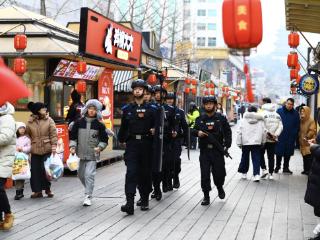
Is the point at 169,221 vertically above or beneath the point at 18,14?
beneath

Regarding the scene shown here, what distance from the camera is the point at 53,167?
32.1ft

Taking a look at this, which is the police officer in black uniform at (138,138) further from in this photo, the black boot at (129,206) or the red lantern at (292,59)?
the red lantern at (292,59)

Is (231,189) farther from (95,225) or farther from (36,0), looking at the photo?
(36,0)

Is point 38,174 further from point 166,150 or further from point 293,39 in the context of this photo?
point 293,39

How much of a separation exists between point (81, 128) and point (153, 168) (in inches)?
60.2

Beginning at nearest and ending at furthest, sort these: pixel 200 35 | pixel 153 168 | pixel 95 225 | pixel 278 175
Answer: pixel 95 225 → pixel 153 168 → pixel 278 175 → pixel 200 35

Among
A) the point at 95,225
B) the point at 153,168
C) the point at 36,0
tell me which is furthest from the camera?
the point at 36,0

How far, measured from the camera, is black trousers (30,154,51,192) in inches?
387

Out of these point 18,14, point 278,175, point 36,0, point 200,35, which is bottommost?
point 278,175

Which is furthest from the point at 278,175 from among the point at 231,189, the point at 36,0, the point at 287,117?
the point at 36,0

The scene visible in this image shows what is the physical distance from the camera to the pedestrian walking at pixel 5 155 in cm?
719

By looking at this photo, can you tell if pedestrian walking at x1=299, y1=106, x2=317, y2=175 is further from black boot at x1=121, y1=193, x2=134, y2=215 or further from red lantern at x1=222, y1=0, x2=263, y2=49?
red lantern at x1=222, y1=0, x2=263, y2=49

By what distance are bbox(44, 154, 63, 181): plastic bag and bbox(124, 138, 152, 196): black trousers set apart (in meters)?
1.74

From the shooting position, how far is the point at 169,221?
7973mm
